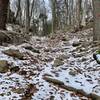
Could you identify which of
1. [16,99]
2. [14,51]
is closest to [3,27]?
[14,51]

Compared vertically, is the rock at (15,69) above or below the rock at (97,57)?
below

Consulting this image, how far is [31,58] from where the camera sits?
32.2ft

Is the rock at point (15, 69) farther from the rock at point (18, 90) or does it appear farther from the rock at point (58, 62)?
the rock at point (58, 62)

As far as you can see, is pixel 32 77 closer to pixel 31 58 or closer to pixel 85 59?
pixel 31 58

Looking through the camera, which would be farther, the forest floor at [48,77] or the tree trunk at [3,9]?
the tree trunk at [3,9]

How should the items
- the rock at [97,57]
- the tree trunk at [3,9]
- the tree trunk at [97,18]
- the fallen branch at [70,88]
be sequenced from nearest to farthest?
the fallen branch at [70,88] → the rock at [97,57] → the tree trunk at [97,18] → the tree trunk at [3,9]

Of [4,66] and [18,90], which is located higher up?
[4,66]

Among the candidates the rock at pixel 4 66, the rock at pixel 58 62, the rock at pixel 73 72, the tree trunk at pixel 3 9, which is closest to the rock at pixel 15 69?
the rock at pixel 4 66

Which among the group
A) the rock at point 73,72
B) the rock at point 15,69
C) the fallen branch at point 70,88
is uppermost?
the rock at point 15,69

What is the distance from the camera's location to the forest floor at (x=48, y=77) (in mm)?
6906

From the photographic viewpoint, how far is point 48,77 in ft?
25.8

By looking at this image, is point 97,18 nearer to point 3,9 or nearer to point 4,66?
point 4,66

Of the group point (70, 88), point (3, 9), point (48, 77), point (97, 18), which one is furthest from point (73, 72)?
point (3, 9)

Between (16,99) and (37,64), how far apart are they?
2866 mm
